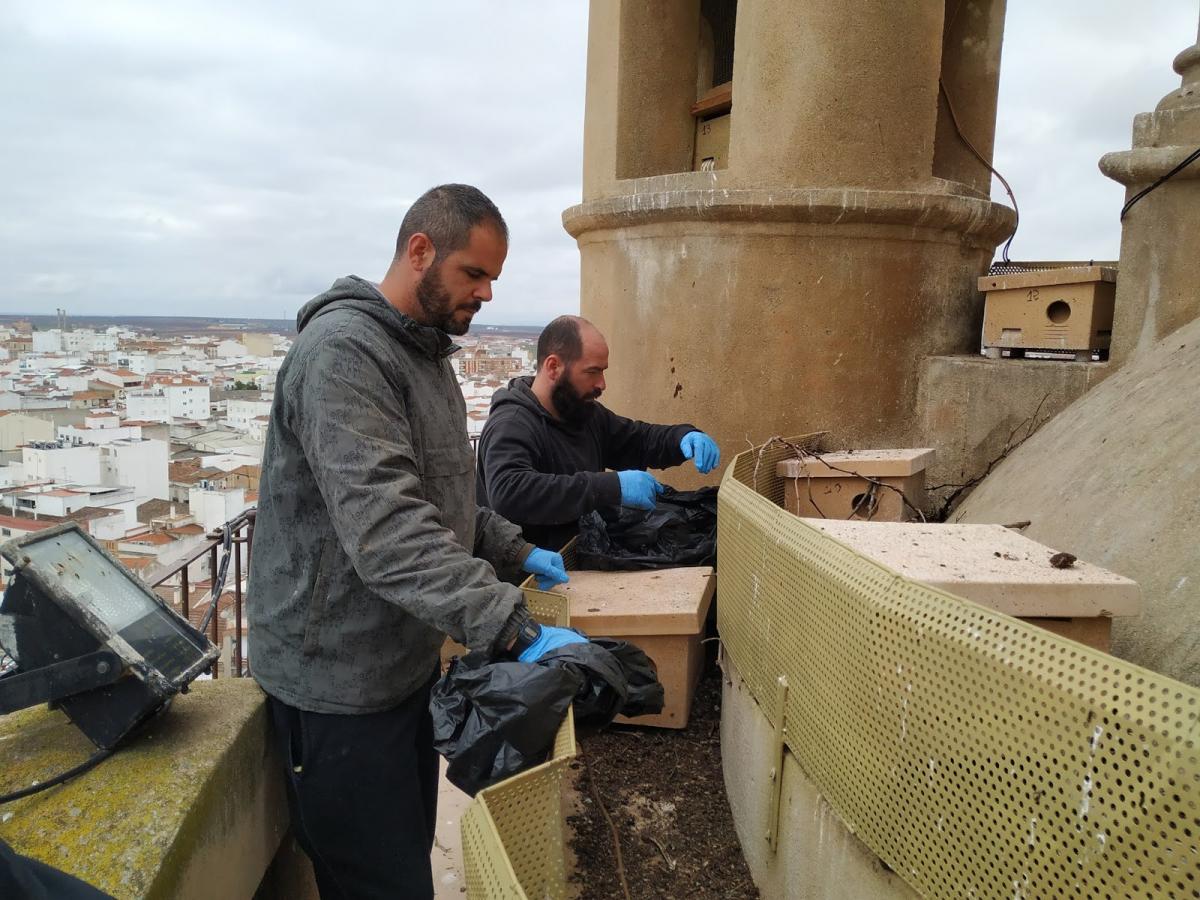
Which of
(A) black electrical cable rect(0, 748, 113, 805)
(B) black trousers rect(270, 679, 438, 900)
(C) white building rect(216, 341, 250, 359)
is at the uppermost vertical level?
(A) black electrical cable rect(0, 748, 113, 805)

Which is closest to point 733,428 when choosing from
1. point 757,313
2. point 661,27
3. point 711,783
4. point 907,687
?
point 757,313

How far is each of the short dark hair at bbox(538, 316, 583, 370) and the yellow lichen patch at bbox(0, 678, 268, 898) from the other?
2.15 m

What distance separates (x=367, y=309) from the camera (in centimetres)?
197

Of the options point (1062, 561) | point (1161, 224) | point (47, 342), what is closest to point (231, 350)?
point (47, 342)

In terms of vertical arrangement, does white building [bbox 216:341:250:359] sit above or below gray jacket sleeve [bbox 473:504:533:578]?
below

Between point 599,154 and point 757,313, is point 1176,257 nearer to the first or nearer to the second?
point 757,313

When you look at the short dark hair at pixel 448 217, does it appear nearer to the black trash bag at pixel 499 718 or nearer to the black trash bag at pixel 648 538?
the black trash bag at pixel 499 718

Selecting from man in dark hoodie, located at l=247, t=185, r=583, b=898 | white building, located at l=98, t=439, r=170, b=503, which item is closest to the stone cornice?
man in dark hoodie, located at l=247, t=185, r=583, b=898

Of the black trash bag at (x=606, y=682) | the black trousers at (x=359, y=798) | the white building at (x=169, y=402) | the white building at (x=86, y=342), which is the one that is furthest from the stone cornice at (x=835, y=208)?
the white building at (x=86, y=342)

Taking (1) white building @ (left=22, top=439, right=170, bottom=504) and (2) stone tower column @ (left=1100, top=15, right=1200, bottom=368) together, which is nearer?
(2) stone tower column @ (left=1100, top=15, right=1200, bottom=368)

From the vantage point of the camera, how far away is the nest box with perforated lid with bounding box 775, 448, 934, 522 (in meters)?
3.79

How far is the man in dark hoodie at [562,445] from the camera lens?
3.59 meters

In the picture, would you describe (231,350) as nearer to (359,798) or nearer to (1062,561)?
(359,798)

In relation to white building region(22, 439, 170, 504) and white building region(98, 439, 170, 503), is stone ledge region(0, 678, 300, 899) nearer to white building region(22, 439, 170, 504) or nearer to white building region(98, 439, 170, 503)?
white building region(22, 439, 170, 504)
